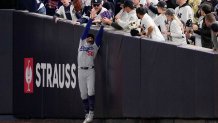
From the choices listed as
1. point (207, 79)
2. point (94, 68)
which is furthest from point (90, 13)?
point (207, 79)

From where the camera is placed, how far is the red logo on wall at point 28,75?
70.0 ft

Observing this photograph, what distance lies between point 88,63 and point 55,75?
78.4 inches

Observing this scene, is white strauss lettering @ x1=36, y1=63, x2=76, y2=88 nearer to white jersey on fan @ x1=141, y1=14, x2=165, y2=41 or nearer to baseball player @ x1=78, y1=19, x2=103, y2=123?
baseball player @ x1=78, y1=19, x2=103, y2=123

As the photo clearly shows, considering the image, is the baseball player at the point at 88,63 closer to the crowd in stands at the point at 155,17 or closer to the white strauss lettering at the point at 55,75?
the crowd in stands at the point at 155,17

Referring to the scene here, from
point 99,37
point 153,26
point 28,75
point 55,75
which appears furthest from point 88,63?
point 28,75

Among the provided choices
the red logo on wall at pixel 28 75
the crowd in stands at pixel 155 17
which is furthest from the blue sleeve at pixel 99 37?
the red logo on wall at pixel 28 75

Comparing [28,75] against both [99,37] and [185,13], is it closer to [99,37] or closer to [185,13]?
[99,37]

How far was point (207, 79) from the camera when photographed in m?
16.3

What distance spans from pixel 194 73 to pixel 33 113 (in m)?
5.56

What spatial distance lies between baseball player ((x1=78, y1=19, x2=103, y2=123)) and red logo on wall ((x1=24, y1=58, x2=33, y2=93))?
2.49 m

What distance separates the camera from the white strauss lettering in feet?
66.6

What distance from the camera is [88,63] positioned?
62.2 feet

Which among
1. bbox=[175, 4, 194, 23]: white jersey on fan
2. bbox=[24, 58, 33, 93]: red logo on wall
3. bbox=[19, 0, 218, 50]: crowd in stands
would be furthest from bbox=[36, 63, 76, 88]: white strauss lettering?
bbox=[175, 4, 194, 23]: white jersey on fan

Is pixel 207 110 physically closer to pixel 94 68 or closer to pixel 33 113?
pixel 94 68
